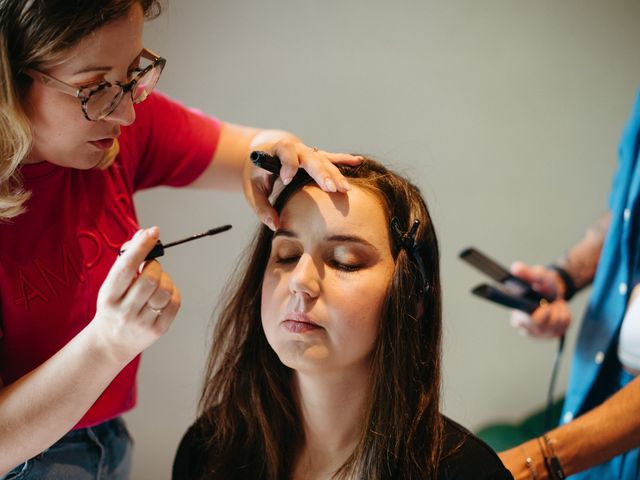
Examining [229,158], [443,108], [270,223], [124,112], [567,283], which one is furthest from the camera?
[443,108]

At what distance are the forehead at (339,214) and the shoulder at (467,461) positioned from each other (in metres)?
0.32

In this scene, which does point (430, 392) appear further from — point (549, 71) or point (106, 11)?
point (549, 71)

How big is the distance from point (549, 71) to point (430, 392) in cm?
116

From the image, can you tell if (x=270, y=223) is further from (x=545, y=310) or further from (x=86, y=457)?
(x=545, y=310)

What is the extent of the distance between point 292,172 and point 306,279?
0.55 ft

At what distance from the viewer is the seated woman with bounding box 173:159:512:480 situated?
1082 mm

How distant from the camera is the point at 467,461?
109cm

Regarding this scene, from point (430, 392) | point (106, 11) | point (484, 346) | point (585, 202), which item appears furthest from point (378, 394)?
point (585, 202)

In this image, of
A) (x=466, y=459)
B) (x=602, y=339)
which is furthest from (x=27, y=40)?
(x=602, y=339)

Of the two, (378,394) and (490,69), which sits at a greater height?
(490,69)

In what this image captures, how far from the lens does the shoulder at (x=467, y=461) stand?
108cm

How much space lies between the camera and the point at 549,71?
1982mm

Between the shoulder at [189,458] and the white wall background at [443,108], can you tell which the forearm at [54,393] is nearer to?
the shoulder at [189,458]

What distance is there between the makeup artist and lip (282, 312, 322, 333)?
163 mm
